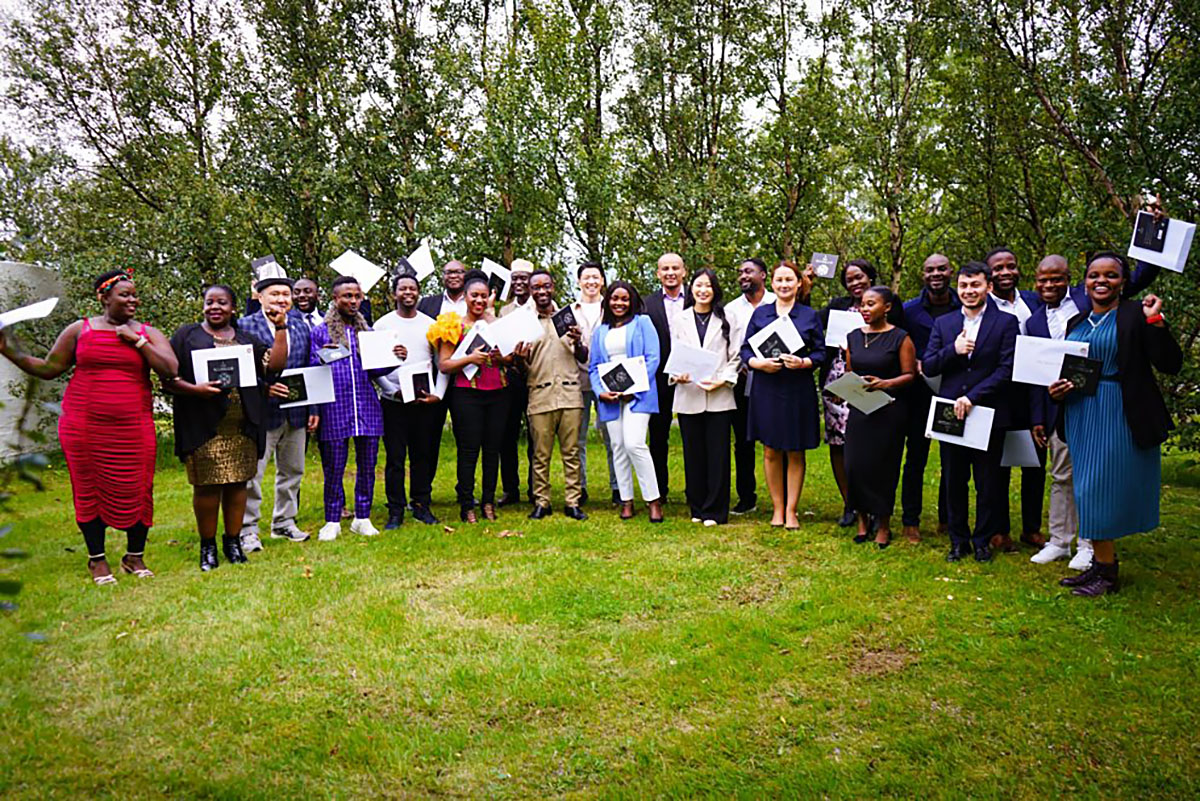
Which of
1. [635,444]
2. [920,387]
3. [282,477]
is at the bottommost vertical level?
[282,477]

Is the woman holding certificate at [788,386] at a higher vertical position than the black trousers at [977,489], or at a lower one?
higher

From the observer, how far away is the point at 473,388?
8.09 m

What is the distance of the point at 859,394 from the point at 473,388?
350 cm

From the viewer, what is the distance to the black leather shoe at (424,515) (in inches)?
328

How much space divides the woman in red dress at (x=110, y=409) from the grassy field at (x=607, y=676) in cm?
64

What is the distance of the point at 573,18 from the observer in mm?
17703

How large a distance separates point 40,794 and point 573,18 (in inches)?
674

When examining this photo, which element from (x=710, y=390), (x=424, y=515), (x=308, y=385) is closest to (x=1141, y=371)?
(x=710, y=390)

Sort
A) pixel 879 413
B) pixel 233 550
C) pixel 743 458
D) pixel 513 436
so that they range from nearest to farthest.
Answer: pixel 879 413
pixel 233 550
pixel 743 458
pixel 513 436

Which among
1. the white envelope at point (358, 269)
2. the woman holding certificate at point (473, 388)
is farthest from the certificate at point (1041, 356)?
the white envelope at point (358, 269)

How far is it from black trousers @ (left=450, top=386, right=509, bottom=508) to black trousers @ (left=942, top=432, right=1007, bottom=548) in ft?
13.1

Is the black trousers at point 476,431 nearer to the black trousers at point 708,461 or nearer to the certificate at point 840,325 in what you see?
the black trousers at point 708,461

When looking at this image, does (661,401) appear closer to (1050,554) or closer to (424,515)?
(424,515)

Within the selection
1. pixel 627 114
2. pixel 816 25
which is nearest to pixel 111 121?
pixel 627 114
